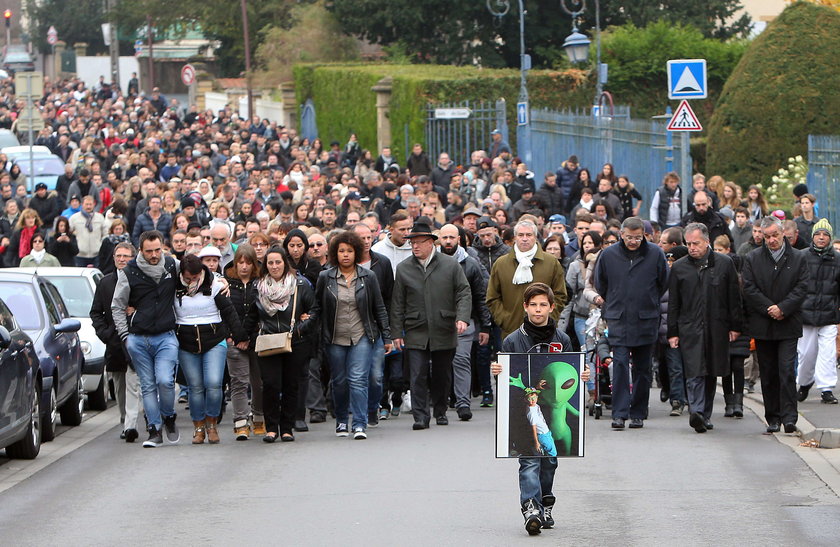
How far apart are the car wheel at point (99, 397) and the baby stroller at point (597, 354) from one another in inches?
213

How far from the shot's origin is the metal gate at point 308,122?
168 feet

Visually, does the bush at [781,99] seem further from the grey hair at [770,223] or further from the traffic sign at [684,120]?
the grey hair at [770,223]

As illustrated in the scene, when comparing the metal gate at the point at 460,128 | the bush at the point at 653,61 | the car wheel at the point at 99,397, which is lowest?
the car wheel at the point at 99,397

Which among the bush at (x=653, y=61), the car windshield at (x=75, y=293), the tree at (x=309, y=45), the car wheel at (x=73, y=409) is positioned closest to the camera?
the car wheel at (x=73, y=409)

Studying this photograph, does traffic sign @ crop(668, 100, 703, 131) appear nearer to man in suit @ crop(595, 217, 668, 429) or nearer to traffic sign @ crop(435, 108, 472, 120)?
man in suit @ crop(595, 217, 668, 429)

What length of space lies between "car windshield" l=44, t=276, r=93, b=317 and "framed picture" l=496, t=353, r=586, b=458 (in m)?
9.58

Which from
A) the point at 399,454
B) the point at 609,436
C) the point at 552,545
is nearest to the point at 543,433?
the point at 552,545

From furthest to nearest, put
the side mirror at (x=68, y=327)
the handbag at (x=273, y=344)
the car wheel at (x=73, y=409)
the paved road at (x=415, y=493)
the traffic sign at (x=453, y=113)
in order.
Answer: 1. the traffic sign at (x=453, y=113)
2. the car wheel at (x=73, y=409)
3. the side mirror at (x=68, y=327)
4. the handbag at (x=273, y=344)
5. the paved road at (x=415, y=493)

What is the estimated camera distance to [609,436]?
544 inches

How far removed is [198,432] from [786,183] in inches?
553

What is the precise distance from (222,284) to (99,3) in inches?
3682

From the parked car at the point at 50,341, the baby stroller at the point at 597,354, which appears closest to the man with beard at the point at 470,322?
the baby stroller at the point at 597,354

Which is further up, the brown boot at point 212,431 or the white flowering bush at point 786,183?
the white flowering bush at point 786,183

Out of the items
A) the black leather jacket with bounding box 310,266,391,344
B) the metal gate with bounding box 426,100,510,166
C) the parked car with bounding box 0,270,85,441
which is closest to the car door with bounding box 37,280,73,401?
the parked car with bounding box 0,270,85,441
